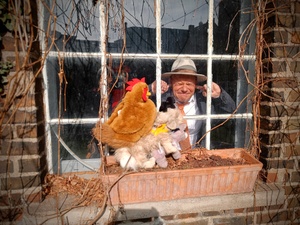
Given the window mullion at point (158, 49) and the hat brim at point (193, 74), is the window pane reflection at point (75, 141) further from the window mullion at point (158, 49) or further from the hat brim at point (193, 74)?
the hat brim at point (193, 74)

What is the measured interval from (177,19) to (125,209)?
4.58 ft

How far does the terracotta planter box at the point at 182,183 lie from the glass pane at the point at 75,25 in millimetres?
929

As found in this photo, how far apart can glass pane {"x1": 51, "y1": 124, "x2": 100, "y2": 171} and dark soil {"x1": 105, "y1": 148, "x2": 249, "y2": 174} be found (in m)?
0.25

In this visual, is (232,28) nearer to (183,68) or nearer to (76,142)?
(183,68)

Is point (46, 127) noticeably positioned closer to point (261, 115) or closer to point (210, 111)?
point (210, 111)

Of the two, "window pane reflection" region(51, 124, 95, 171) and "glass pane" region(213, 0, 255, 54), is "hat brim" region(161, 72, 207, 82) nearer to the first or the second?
"glass pane" region(213, 0, 255, 54)

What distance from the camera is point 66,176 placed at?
1502 mm

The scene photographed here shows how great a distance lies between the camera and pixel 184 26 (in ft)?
5.03

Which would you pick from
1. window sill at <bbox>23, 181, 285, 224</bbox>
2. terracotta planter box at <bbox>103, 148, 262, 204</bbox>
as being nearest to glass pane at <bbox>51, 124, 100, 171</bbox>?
window sill at <bbox>23, 181, 285, 224</bbox>

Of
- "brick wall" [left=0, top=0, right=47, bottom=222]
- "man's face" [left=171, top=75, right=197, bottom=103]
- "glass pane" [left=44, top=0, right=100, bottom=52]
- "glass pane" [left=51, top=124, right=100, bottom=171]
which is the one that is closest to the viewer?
"brick wall" [left=0, top=0, right=47, bottom=222]

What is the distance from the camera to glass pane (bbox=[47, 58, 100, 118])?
4.65ft

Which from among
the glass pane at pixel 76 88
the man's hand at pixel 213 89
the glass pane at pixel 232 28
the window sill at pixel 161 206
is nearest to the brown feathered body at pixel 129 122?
Result: the glass pane at pixel 76 88

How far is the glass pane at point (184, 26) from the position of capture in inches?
58.8

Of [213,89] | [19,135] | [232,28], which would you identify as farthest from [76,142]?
[232,28]
